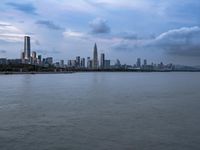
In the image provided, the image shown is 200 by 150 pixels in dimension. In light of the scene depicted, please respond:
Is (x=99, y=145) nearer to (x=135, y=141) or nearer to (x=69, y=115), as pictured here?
(x=135, y=141)

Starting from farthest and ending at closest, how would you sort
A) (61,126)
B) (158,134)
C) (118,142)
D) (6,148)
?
(61,126) → (158,134) → (118,142) → (6,148)

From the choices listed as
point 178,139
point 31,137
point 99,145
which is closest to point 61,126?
point 31,137

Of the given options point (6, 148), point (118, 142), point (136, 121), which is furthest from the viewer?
point (136, 121)

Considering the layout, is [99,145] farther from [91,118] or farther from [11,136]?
[91,118]

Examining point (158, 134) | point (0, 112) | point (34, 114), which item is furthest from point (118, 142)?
point (0, 112)

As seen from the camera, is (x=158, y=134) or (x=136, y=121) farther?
(x=136, y=121)

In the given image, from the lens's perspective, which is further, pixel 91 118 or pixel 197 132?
pixel 91 118

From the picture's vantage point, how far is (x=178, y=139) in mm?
14750

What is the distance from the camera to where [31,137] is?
1488 cm

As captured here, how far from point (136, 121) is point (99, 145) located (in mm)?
5821

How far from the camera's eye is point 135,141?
14.3m

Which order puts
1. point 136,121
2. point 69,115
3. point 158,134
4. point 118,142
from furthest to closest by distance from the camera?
point 69,115 → point 136,121 → point 158,134 → point 118,142

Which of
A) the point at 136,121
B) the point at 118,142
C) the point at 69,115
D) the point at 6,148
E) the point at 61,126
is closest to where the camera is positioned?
the point at 6,148

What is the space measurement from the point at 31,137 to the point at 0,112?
27.6ft
